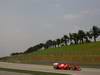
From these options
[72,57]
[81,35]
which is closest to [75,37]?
[81,35]

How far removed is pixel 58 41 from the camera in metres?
162

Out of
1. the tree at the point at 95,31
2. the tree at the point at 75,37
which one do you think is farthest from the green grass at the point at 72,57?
the tree at the point at 75,37

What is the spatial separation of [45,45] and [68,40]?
65.2 ft

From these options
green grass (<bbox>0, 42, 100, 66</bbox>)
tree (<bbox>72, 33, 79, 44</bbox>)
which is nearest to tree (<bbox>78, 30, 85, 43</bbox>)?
tree (<bbox>72, 33, 79, 44</bbox>)

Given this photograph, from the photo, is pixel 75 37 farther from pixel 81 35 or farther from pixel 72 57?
pixel 72 57

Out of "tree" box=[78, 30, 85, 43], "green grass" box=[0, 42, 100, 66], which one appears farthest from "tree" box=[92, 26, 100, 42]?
"green grass" box=[0, 42, 100, 66]

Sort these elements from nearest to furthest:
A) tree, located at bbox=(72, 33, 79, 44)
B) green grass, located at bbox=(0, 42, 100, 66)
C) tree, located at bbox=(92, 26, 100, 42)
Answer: green grass, located at bbox=(0, 42, 100, 66) < tree, located at bbox=(92, 26, 100, 42) < tree, located at bbox=(72, 33, 79, 44)

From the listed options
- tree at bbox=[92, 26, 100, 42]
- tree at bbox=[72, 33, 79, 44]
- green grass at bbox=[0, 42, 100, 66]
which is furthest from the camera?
tree at bbox=[72, 33, 79, 44]

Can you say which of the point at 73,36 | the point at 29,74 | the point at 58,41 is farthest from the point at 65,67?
the point at 58,41

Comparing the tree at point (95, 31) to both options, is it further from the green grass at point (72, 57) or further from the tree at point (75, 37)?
the green grass at point (72, 57)

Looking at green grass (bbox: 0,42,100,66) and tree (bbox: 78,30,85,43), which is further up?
tree (bbox: 78,30,85,43)

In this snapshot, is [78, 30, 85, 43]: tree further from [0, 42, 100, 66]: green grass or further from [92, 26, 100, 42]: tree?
[0, 42, 100, 66]: green grass

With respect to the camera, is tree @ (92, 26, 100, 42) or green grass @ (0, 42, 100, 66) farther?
tree @ (92, 26, 100, 42)

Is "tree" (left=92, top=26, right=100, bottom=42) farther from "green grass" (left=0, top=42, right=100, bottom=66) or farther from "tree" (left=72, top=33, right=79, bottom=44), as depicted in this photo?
"green grass" (left=0, top=42, right=100, bottom=66)
